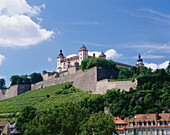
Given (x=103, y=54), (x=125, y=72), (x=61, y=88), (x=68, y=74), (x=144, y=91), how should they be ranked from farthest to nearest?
(x=103, y=54) → (x=68, y=74) → (x=61, y=88) → (x=125, y=72) → (x=144, y=91)

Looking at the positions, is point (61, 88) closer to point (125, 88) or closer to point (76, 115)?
point (125, 88)

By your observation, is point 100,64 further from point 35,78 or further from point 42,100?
point 35,78

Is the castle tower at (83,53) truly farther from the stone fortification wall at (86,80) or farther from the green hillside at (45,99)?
the stone fortification wall at (86,80)

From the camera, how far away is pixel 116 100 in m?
79.7

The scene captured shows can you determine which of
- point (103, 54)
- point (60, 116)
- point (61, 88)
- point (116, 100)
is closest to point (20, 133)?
point (60, 116)

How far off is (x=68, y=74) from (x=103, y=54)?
20.3m

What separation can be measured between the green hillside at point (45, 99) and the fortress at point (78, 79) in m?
3.77

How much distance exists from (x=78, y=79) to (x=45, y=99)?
44.9 feet

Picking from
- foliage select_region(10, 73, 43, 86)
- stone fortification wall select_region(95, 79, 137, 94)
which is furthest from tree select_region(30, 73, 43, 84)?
stone fortification wall select_region(95, 79, 137, 94)

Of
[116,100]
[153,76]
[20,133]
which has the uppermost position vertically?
[153,76]

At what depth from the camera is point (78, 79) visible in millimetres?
113562

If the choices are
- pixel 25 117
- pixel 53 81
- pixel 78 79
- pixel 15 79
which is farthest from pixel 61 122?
pixel 15 79

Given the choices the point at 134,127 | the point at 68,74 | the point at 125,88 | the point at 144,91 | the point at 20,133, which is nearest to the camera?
the point at 134,127

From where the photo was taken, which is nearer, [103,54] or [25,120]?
[25,120]
